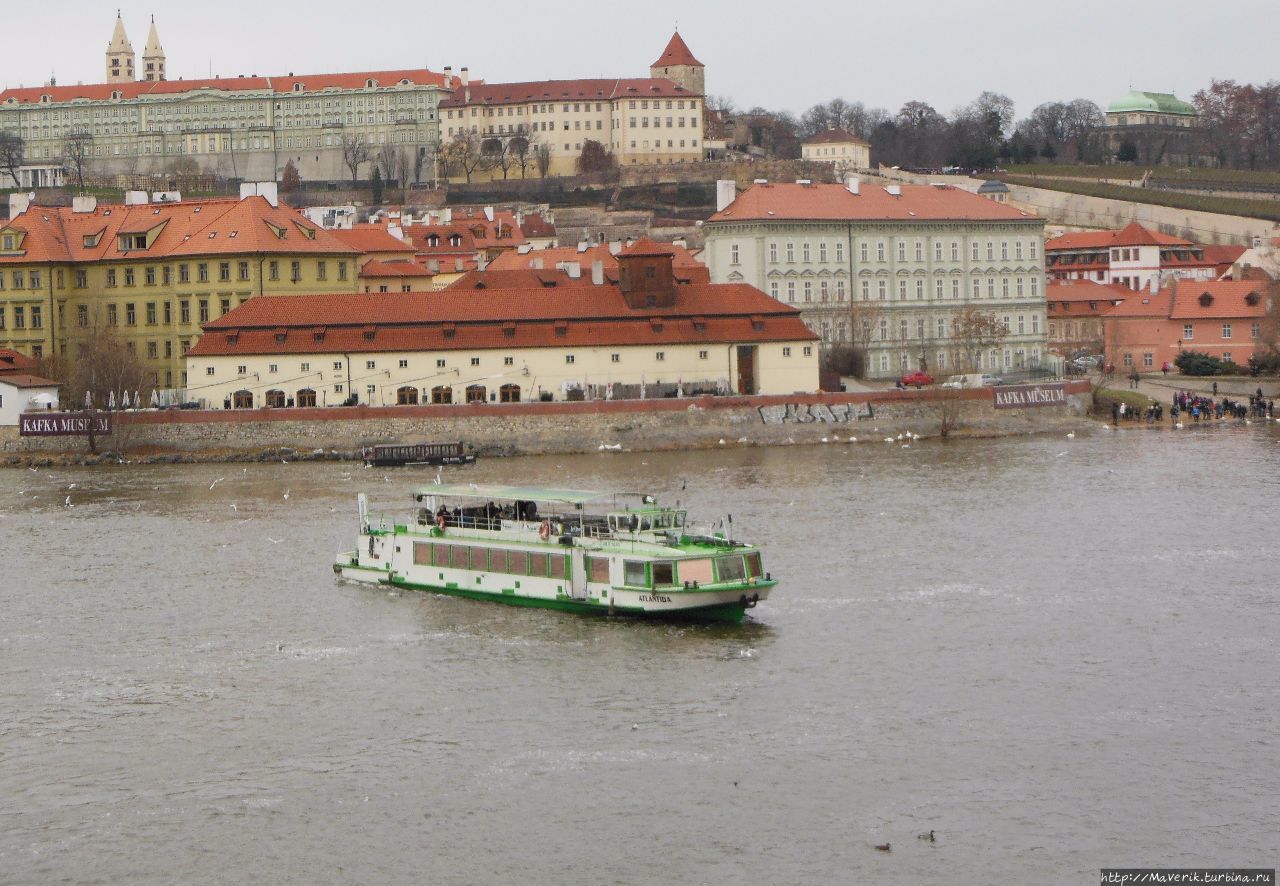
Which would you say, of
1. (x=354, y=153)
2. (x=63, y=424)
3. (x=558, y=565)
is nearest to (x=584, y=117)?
(x=354, y=153)

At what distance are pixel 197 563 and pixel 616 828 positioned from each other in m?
18.5

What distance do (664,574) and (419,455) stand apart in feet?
87.9

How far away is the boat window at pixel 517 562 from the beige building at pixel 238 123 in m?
140

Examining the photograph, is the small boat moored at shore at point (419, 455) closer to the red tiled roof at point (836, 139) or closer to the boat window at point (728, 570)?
the boat window at point (728, 570)

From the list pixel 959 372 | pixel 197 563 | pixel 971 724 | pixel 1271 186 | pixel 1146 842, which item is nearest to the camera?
pixel 1146 842

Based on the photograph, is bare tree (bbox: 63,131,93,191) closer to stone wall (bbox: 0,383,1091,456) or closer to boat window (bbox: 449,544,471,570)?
stone wall (bbox: 0,383,1091,456)

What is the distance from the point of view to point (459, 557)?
34125 mm

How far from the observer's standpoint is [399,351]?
62469mm

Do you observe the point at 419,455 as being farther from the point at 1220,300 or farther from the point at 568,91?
the point at 568,91

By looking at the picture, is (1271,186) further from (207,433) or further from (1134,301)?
(207,433)

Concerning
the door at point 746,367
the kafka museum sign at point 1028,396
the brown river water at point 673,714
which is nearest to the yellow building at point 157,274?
the door at point 746,367

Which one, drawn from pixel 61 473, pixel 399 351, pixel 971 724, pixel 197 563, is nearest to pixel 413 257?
pixel 399 351

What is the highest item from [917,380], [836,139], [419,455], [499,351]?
[836,139]

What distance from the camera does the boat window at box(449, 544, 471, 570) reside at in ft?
112
